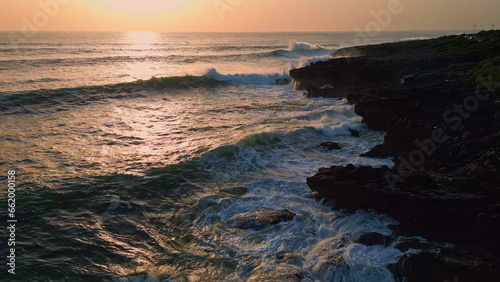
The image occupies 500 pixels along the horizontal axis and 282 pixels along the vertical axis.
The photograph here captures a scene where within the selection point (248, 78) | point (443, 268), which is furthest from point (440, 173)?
point (248, 78)

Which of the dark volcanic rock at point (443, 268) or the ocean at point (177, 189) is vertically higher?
the ocean at point (177, 189)

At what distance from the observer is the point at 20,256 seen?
24.4ft

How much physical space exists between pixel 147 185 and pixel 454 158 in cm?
924

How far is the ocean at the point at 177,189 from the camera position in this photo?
7.20m

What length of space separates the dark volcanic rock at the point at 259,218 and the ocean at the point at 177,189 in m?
0.17

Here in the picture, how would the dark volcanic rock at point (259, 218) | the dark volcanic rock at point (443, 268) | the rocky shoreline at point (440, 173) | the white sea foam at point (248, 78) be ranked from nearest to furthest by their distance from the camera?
the dark volcanic rock at point (443, 268) → the rocky shoreline at point (440, 173) → the dark volcanic rock at point (259, 218) → the white sea foam at point (248, 78)

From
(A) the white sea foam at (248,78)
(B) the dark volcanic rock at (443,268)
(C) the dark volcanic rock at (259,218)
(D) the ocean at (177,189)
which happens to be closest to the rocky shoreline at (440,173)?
(B) the dark volcanic rock at (443,268)

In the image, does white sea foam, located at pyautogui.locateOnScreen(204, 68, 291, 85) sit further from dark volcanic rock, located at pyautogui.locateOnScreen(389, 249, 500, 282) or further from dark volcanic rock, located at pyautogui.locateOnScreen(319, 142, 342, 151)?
dark volcanic rock, located at pyautogui.locateOnScreen(389, 249, 500, 282)

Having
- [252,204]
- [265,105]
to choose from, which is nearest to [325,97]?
[265,105]

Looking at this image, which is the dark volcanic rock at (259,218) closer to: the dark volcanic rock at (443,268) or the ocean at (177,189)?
the ocean at (177,189)

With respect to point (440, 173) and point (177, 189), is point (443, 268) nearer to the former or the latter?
point (440, 173)

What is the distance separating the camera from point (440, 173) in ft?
30.2

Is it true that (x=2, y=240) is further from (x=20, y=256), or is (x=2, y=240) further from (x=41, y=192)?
(x=41, y=192)

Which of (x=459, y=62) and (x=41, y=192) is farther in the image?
(x=459, y=62)
